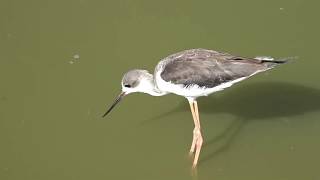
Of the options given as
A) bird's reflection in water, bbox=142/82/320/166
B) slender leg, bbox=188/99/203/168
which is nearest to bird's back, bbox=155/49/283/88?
slender leg, bbox=188/99/203/168

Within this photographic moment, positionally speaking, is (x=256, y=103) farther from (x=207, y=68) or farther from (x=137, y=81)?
(x=137, y=81)

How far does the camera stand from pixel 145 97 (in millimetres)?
6344

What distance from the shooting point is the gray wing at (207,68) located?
5242 millimetres

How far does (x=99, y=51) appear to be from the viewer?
7.09 meters

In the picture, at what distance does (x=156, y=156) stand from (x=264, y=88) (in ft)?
4.75

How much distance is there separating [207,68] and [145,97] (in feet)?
4.03

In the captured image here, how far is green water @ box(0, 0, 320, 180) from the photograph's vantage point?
559 cm

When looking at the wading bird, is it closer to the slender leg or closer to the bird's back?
the bird's back

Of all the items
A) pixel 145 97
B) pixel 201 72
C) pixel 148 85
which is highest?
pixel 201 72

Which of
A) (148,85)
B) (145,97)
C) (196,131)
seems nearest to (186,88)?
(148,85)

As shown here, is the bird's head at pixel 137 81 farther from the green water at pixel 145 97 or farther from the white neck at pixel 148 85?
the green water at pixel 145 97

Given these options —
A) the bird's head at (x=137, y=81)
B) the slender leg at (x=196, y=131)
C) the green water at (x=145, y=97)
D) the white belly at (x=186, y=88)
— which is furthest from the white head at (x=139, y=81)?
the green water at (x=145, y=97)

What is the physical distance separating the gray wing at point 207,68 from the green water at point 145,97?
2.58 feet

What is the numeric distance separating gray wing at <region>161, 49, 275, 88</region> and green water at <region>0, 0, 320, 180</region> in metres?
0.79
